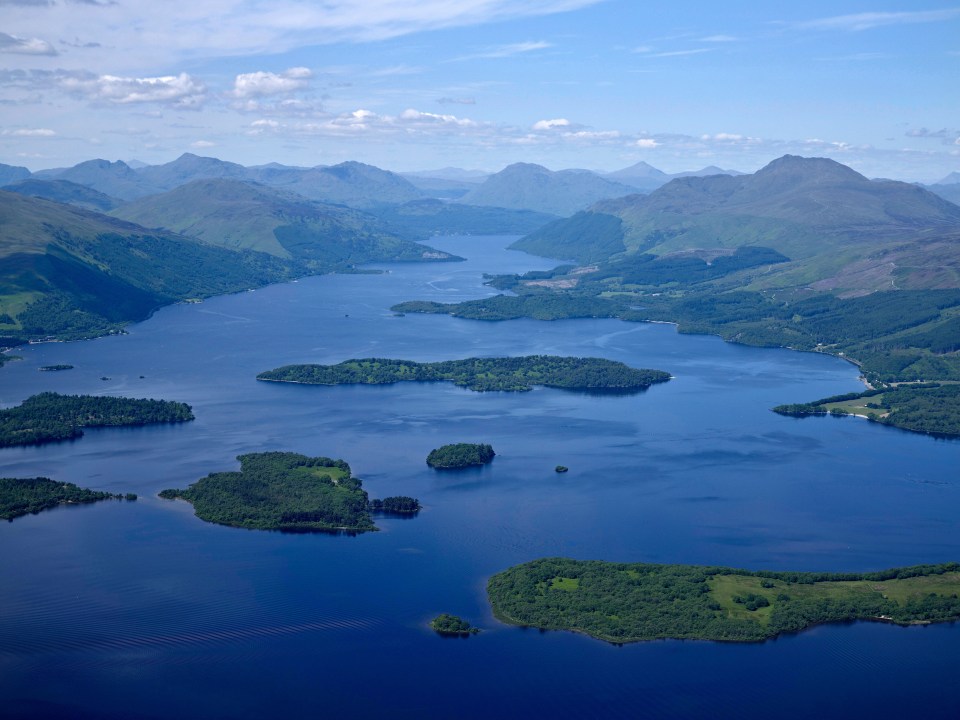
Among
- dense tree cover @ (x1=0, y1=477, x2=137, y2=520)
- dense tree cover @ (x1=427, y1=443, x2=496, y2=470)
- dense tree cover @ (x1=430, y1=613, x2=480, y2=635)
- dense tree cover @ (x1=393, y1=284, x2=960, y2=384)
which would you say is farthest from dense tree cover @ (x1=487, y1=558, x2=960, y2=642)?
dense tree cover @ (x1=393, y1=284, x2=960, y2=384)

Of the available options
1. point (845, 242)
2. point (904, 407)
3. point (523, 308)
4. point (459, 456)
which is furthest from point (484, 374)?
point (845, 242)

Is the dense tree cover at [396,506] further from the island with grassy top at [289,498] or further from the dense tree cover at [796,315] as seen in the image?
the dense tree cover at [796,315]

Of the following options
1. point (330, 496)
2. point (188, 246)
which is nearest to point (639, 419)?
point (330, 496)

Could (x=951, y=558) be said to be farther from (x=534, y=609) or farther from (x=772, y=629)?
(x=534, y=609)

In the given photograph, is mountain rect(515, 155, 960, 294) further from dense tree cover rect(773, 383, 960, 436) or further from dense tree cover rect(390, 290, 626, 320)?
dense tree cover rect(773, 383, 960, 436)

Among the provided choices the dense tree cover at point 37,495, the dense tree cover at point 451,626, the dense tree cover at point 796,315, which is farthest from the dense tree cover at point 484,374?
the dense tree cover at point 451,626

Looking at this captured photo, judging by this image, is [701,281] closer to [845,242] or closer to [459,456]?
[845,242]
